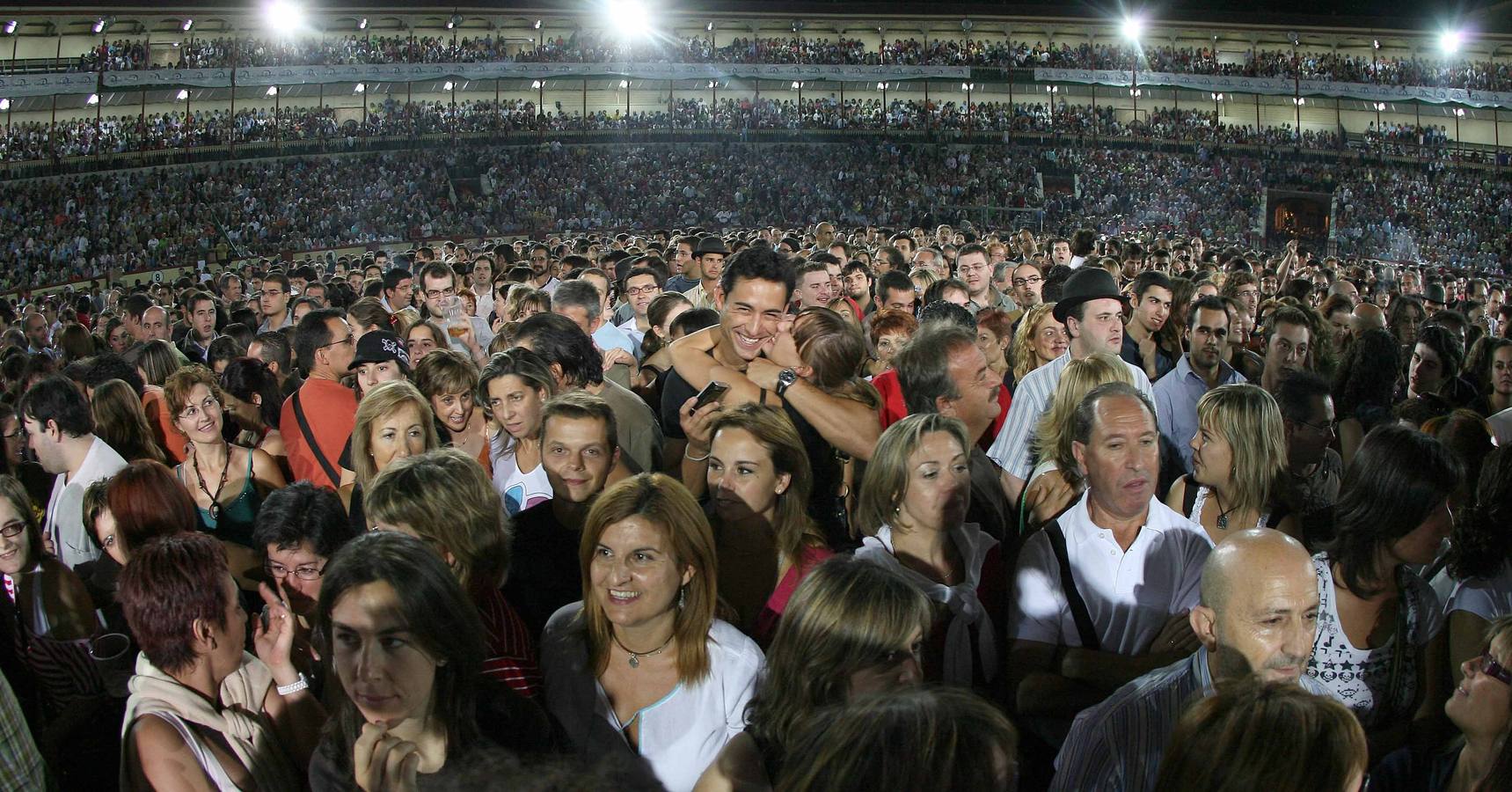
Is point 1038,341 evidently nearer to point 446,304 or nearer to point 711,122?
point 446,304

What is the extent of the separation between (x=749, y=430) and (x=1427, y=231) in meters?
41.9

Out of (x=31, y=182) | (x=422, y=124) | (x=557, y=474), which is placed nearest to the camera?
(x=557, y=474)

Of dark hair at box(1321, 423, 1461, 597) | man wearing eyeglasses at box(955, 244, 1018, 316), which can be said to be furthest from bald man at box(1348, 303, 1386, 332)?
dark hair at box(1321, 423, 1461, 597)

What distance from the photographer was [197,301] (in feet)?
34.6

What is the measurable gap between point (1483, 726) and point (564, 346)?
162 inches

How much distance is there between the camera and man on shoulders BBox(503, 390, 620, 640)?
4273mm

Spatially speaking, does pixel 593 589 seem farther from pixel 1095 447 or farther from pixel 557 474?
pixel 1095 447

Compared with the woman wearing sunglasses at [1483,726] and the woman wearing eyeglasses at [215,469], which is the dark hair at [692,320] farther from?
the woman wearing sunglasses at [1483,726]

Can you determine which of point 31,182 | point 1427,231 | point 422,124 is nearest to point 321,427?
point 31,182

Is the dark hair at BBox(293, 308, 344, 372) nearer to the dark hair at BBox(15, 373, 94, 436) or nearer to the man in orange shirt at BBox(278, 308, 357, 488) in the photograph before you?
the man in orange shirt at BBox(278, 308, 357, 488)

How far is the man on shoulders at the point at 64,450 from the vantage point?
5250 millimetres

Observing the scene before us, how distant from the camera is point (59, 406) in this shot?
5.33 metres

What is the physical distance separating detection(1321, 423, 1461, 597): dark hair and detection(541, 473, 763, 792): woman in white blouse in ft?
6.16

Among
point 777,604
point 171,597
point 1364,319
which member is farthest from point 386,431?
point 1364,319
